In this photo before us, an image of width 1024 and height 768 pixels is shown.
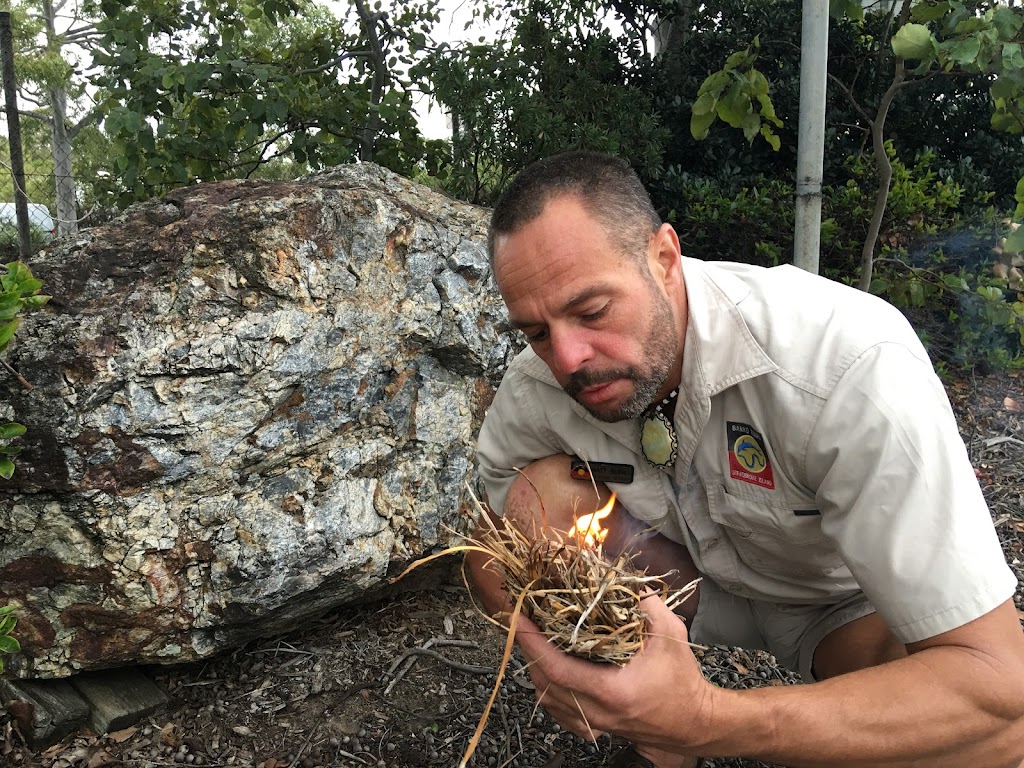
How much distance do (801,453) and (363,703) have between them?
1668 millimetres

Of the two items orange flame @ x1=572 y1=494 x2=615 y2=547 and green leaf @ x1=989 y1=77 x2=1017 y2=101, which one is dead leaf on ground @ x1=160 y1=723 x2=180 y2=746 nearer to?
orange flame @ x1=572 y1=494 x2=615 y2=547

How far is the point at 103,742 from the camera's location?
2.54m

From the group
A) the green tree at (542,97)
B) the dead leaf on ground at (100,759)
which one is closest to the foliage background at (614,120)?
the green tree at (542,97)

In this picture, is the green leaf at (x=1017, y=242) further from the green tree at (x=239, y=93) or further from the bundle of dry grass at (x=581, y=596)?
the green tree at (x=239, y=93)

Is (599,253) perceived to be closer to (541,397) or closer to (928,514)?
(541,397)

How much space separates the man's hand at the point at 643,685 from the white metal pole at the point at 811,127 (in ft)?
7.52

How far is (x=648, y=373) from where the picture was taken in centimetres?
200

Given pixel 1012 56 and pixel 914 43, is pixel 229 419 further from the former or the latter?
pixel 1012 56

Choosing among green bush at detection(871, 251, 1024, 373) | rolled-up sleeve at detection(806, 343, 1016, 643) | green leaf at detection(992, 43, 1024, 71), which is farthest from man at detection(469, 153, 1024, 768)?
green bush at detection(871, 251, 1024, 373)

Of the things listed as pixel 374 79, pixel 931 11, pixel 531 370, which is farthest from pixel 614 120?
pixel 531 370

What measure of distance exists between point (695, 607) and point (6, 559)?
2.07m

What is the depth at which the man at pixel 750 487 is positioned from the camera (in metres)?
1.62

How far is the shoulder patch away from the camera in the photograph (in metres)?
2.02

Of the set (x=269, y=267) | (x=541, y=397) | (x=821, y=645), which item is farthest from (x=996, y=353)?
(x=269, y=267)
